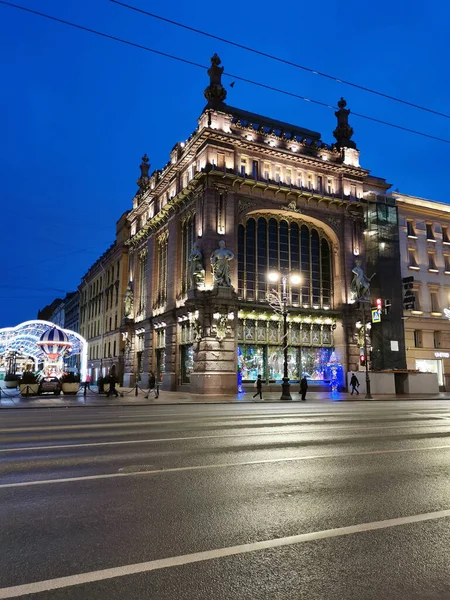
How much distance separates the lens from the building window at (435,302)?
151 ft

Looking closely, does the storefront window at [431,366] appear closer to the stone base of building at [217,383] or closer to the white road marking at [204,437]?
the stone base of building at [217,383]

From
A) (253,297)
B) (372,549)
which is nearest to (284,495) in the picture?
(372,549)

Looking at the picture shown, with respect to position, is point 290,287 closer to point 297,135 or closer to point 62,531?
point 297,135

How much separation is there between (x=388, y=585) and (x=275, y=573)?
86 centimetres

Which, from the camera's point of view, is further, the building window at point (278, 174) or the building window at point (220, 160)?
the building window at point (278, 174)

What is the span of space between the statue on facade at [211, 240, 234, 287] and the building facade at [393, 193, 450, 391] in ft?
61.8

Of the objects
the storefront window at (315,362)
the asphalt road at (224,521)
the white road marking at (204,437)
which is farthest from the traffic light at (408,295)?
the asphalt road at (224,521)

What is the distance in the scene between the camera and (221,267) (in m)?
33.9

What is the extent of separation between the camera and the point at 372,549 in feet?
13.8

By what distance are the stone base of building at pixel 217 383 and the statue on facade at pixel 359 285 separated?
44.9 ft

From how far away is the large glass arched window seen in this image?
37906 mm

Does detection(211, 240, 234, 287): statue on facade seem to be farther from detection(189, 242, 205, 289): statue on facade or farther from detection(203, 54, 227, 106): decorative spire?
detection(203, 54, 227, 106): decorative spire

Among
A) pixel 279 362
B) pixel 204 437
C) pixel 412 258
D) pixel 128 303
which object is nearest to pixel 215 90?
pixel 279 362

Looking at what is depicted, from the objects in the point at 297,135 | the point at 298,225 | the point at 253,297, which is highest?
the point at 297,135
